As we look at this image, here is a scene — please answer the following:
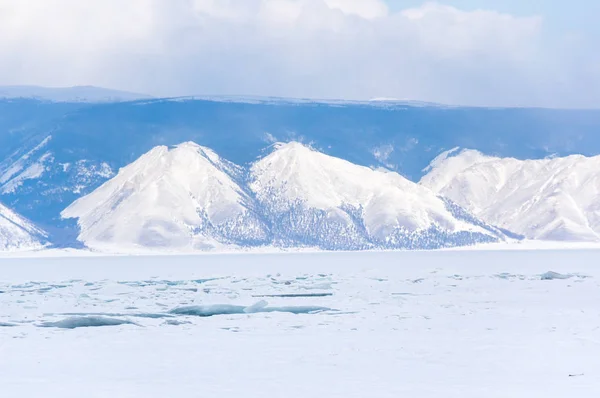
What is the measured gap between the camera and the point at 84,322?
52312 mm

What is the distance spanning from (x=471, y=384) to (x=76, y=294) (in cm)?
4956

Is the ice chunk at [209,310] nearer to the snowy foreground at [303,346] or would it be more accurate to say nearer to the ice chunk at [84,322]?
the snowy foreground at [303,346]

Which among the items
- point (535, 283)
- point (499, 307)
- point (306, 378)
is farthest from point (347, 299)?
point (306, 378)

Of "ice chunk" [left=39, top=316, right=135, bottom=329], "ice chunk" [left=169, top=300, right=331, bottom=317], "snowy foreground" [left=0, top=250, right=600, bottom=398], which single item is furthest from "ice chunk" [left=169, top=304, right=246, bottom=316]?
"ice chunk" [left=39, top=316, right=135, bottom=329]

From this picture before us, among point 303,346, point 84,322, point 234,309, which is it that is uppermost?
point 303,346

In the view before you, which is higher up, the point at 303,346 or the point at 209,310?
the point at 303,346

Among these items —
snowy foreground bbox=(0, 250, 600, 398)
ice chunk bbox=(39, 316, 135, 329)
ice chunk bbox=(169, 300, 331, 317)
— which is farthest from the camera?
ice chunk bbox=(169, 300, 331, 317)

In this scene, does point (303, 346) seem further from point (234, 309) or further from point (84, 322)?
point (234, 309)

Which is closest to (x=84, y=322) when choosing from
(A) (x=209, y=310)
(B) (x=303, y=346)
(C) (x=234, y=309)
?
(A) (x=209, y=310)

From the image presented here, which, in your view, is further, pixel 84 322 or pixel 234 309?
pixel 234 309

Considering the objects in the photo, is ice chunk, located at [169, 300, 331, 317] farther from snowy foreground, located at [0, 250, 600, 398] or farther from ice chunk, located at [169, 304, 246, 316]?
snowy foreground, located at [0, 250, 600, 398]

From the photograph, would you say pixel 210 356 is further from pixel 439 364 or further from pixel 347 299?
pixel 347 299

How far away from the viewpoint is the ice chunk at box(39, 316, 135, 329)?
51.3 m

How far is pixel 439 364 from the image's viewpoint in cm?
3741
